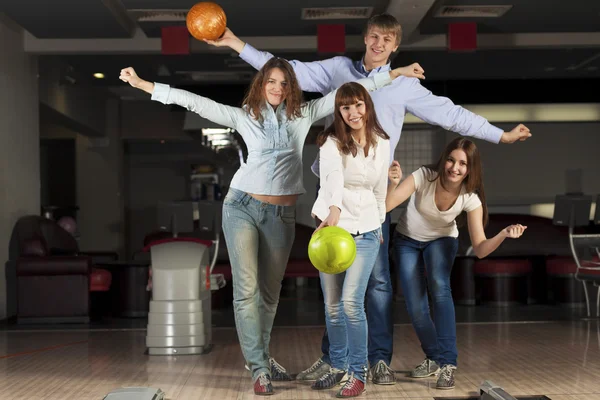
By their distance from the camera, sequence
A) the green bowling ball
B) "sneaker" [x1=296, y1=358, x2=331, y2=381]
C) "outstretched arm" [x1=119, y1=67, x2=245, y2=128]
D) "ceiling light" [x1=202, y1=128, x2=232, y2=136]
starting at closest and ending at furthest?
the green bowling ball, "outstretched arm" [x1=119, y1=67, x2=245, y2=128], "sneaker" [x1=296, y1=358, x2=331, y2=381], "ceiling light" [x1=202, y1=128, x2=232, y2=136]

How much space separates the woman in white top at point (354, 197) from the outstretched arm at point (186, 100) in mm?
470

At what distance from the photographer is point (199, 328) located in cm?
515

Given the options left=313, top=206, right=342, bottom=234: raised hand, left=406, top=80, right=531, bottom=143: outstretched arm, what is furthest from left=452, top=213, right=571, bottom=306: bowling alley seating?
left=313, top=206, right=342, bottom=234: raised hand

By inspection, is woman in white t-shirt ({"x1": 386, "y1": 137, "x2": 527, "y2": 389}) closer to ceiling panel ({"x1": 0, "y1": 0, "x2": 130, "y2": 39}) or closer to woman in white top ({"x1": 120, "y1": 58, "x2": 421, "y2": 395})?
woman in white top ({"x1": 120, "y1": 58, "x2": 421, "y2": 395})

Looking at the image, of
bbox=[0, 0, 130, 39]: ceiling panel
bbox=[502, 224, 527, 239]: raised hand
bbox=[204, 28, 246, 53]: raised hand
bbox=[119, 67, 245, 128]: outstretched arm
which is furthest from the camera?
bbox=[0, 0, 130, 39]: ceiling panel

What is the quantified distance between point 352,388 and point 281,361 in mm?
1264

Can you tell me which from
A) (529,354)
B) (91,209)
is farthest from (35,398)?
(91,209)

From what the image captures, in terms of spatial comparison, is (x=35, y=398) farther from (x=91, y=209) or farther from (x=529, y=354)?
(x=91, y=209)

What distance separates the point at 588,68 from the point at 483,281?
330 cm

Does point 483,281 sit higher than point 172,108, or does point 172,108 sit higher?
point 172,108

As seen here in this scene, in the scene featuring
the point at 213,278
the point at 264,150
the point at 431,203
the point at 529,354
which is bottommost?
the point at 529,354

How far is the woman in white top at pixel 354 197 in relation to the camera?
354 centimetres

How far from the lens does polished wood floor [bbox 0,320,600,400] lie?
3924 mm

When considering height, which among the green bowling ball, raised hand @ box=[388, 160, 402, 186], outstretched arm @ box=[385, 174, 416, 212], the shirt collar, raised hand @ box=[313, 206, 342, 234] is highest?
the shirt collar
